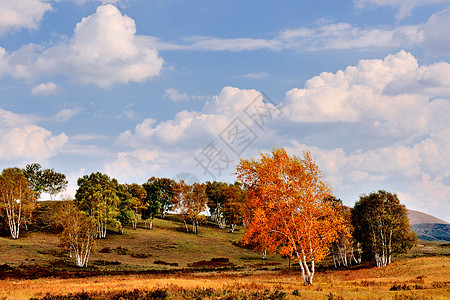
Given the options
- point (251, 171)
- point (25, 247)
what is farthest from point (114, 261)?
point (251, 171)

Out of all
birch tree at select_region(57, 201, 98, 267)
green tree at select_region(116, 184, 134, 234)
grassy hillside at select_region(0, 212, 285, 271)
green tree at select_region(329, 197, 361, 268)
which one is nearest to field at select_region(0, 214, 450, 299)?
grassy hillside at select_region(0, 212, 285, 271)

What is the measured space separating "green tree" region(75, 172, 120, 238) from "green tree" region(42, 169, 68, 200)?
136 ft

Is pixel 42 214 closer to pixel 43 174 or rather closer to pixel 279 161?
pixel 43 174

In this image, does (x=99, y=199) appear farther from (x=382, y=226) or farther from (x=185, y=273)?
Result: (x=382, y=226)

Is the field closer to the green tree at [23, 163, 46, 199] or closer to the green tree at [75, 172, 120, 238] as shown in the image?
the green tree at [75, 172, 120, 238]

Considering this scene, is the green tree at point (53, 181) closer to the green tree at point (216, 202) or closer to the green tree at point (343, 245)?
the green tree at point (216, 202)

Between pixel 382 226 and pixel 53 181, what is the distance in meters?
108

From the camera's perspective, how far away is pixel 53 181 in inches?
5012

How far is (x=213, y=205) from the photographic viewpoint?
132250mm

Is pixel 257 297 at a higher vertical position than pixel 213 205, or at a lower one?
lower

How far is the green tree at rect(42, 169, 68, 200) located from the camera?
124688 mm

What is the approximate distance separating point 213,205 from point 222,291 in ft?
350

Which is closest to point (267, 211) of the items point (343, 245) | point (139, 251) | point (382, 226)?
point (382, 226)

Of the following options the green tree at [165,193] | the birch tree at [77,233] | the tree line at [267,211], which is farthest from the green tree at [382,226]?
the green tree at [165,193]
